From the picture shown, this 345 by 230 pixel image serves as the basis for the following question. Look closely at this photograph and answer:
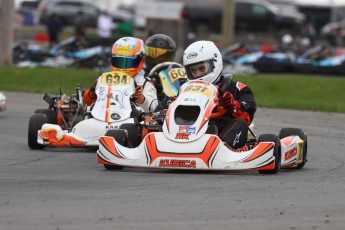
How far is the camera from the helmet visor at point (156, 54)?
12.6 metres

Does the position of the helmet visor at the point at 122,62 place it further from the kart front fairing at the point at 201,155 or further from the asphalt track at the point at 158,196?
the kart front fairing at the point at 201,155

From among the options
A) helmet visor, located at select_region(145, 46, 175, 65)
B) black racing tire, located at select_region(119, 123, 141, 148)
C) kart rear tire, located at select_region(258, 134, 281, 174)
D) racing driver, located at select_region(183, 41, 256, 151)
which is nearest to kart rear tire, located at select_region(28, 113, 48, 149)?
black racing tire, located at select_region(119, 123, 141, 148)

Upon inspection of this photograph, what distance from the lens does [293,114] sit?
1599cm

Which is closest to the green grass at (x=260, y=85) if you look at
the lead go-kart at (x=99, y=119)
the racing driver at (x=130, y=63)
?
the racing driver at (x=130, y=63)

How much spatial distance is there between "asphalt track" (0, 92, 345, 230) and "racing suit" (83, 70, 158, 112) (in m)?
0.79

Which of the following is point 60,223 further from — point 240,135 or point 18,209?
point 240,135

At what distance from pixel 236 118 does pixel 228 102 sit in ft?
1.01

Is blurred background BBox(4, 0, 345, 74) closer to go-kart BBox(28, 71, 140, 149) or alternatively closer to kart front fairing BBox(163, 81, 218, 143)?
go-kart BBox(28, 71, 140, 149)

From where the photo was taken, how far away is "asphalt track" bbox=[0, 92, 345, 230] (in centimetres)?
620

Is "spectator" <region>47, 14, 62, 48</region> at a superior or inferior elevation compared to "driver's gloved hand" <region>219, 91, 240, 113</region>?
inferior

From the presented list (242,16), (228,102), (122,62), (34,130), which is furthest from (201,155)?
(242,16)

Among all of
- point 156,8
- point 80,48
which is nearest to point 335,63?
point 80,48

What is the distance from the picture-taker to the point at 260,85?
20234mm

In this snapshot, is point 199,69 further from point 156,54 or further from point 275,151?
point 156,54
